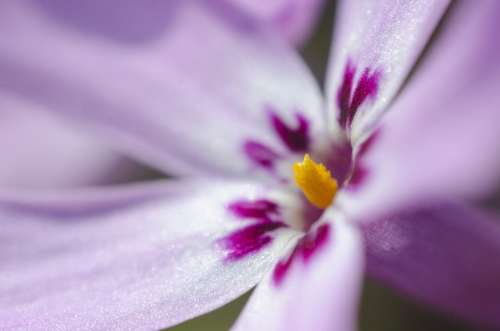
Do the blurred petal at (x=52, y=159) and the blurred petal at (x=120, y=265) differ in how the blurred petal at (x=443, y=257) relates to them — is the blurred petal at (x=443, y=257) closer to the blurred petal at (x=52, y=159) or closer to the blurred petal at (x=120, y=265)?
the blurred petal at (x=120, y=265)

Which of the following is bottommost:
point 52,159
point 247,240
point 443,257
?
point 443,257

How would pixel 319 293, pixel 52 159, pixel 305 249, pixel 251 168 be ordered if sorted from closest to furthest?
pixel 319 293 < pixel 305 249 < pixel 251 168 < pixel 52 159

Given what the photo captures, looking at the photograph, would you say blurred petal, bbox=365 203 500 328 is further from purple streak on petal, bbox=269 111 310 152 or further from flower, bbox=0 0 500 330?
purple streak on petal, bbox=269 111 310 152

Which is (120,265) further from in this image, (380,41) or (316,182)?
(380,41)

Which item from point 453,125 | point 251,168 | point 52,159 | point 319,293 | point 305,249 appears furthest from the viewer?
point 52,159

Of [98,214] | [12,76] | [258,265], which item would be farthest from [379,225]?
[12,76]

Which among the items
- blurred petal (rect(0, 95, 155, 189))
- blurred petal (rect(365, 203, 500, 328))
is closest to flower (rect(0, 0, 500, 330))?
blurred petal (rect(365, 203, 500, 328))

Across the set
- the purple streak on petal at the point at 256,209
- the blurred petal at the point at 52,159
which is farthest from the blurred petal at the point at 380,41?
the blurred petal at the point at 52,159

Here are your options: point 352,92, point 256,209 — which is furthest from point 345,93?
point 256,209
